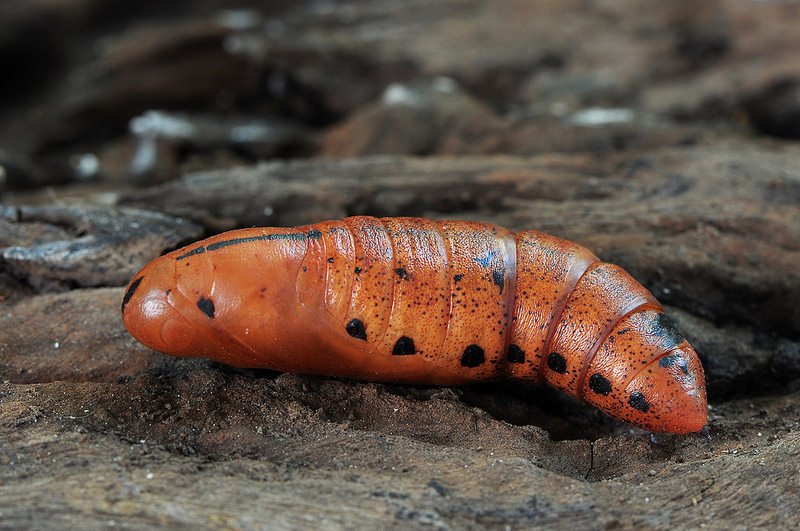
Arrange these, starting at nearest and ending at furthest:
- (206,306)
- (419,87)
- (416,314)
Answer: (206,306)
(416,314)
(419,87)

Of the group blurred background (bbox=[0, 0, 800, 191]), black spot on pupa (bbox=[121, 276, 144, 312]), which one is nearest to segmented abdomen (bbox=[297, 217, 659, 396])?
black spot on pupa (bbox=[121, 276, 144, 312])

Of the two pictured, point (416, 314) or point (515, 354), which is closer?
point (416, 314)

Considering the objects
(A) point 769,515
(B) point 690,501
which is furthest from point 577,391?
(A) point 769,515

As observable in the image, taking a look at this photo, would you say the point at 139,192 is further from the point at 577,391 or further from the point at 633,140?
the point at 633,140

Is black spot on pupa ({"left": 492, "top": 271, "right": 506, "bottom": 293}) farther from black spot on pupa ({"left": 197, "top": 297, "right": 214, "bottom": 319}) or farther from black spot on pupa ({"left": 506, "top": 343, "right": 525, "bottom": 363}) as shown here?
black spot on pupa ({"left": 197, "top": 297, "right": 214, "bottom": 319})

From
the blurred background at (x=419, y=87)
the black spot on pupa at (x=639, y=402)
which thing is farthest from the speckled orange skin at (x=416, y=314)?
the blurred background at (x=419, y=87)

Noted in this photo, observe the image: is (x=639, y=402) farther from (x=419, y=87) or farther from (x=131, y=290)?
(x=419, y=87)

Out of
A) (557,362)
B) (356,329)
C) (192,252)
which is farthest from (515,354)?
(192,252)
